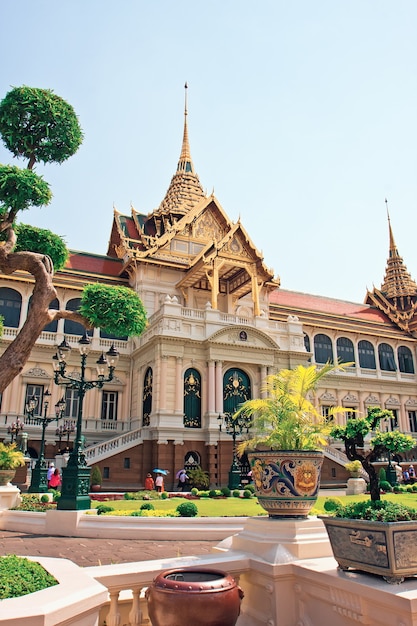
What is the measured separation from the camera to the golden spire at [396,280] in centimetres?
4419

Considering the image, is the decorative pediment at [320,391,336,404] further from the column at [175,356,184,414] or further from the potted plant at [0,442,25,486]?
the potted plant at [0,442,25,486]

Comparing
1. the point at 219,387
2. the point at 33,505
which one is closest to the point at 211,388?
the point at 219,387

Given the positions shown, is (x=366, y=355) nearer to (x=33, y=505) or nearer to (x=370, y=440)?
(x=33, y=505)

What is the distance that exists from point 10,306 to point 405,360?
29096 millimetres

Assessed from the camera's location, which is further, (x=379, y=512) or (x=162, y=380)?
(x=162, y=380)

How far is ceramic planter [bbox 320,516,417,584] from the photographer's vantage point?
337cm

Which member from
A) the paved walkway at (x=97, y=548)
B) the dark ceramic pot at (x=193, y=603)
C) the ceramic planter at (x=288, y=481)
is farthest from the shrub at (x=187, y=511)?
the dark ceramic pot at (x=193, y=603)

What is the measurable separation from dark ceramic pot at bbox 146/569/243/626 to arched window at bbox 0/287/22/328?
25.3 metres

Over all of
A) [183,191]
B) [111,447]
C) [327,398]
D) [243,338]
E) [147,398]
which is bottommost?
[111,447]

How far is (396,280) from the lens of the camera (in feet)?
150

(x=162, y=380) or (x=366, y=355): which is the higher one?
(x=366, y=355)

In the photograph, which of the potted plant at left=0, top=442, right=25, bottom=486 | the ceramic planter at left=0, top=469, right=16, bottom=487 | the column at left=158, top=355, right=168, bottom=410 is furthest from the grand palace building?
the ceramic planter at left=0, top=469, right=16, bottom=487

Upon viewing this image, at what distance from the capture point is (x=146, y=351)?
26.3 meters

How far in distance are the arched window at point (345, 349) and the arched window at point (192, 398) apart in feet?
49.0
